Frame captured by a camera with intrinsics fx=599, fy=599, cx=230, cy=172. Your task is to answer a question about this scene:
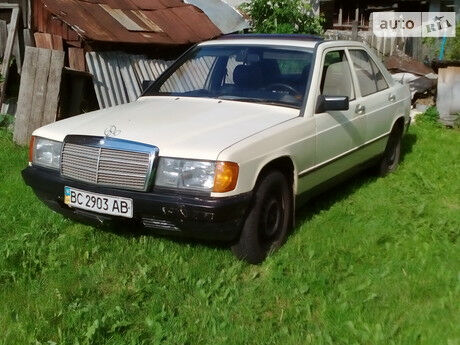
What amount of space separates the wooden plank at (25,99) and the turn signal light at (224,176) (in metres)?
4.19

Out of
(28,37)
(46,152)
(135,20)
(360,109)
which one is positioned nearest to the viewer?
(46,152)

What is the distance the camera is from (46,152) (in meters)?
4.22

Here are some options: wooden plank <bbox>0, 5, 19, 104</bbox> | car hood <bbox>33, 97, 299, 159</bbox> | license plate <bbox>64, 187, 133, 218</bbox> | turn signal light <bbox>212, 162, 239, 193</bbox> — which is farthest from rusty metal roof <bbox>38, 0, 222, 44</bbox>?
turn signal light <bbox>212, 162, 239, 193</bbox>

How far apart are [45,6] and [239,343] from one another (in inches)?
254

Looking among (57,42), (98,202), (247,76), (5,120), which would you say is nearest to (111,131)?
(98,202)

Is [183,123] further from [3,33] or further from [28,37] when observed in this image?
[3,33]

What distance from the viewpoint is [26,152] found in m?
6.75

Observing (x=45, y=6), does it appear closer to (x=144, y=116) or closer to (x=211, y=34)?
(x=211, y=34)

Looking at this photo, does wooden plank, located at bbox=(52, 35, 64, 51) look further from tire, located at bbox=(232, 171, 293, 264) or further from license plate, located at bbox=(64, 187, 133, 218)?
tire, located at bbox=(232, 171, 293, 264)

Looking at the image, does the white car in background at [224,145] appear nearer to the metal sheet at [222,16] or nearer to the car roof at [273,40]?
the car roof at [273,40]

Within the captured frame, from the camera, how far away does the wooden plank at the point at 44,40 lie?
809cm

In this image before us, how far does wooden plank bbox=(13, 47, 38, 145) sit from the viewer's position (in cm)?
709

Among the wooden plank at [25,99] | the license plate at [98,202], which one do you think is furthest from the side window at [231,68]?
the wooden plank at [25,99]

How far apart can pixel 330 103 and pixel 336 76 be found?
0.63 meters
